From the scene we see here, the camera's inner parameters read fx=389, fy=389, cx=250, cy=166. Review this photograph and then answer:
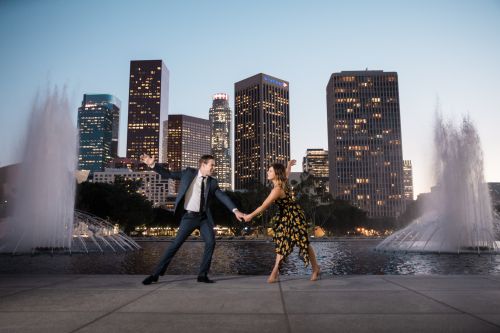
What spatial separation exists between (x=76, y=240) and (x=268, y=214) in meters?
55.7

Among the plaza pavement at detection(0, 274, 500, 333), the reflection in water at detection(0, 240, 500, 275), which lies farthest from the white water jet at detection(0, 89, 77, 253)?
the plaza pavement at detection(0, 274, 500, 333)

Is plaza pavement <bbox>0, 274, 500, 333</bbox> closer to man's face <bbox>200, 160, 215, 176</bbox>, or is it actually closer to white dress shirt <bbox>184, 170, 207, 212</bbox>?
white dress shirt <bbox>184, 170, 207, 212</bbox>

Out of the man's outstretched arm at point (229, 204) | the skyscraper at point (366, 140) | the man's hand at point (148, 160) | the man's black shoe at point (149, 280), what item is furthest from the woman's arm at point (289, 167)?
the skyscraper at point (366, 140)

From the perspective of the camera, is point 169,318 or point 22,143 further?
point 22,143

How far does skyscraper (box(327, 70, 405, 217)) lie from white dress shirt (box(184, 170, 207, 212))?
162495 mm

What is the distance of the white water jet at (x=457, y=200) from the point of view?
2594cm

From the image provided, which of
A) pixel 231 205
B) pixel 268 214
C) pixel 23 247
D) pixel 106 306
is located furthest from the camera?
pixel 268 214

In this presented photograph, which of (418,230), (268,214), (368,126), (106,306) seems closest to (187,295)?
(106,306)

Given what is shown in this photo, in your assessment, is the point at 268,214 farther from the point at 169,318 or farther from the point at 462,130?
the point at 169,318

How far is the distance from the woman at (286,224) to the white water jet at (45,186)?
21.0m

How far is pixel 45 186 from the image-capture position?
2434cm

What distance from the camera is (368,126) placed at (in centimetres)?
16738

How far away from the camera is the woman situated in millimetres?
7090

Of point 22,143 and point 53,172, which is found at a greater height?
point 22,143
